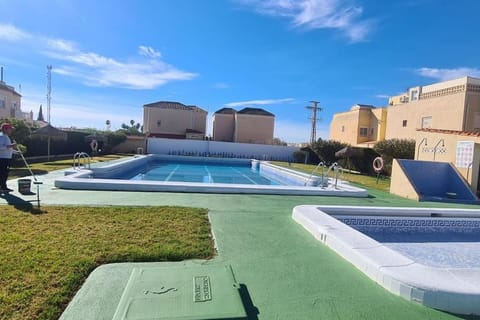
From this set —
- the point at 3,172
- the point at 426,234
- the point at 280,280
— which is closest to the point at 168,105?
the point at 3,172

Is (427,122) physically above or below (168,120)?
below

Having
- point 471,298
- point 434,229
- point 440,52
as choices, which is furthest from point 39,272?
point 440,52

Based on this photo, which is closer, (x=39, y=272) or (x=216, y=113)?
(x=39, y=272)

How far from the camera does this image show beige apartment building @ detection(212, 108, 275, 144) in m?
40.2

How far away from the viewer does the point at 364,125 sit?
34156mm

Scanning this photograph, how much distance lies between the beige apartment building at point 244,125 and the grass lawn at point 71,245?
33.9m

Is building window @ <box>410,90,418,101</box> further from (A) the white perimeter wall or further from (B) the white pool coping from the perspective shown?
(B) the white pool coping

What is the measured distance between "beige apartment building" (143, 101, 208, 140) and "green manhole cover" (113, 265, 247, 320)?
3781 cm

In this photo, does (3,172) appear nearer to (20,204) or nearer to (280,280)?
(20,204)

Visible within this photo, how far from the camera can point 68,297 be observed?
2725mm

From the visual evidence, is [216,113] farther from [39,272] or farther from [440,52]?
[39,272]

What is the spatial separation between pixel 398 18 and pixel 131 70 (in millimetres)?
19120

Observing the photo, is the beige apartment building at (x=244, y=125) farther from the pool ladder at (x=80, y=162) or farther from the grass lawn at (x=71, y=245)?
the grass lawn at (x=71, y=245)

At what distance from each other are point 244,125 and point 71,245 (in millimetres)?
36832
